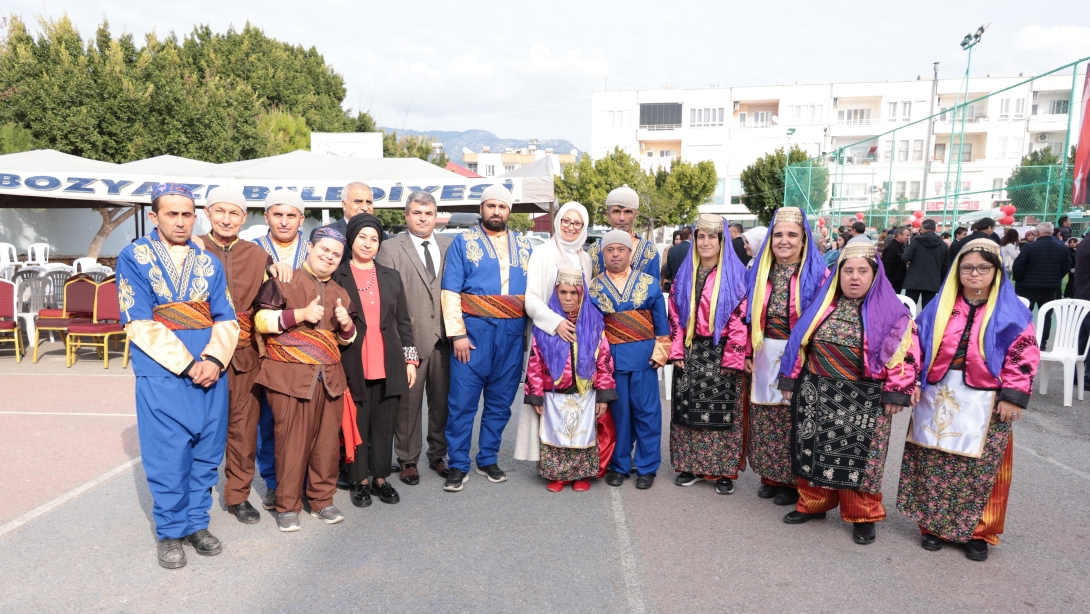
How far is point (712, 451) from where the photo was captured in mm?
4258

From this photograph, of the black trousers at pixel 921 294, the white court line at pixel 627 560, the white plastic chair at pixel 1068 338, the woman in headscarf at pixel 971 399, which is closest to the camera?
the white court line at pixel 627 560

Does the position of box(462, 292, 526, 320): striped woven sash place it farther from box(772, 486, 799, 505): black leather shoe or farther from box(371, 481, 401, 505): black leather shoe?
box(772, 486, 799, 505): black leather shoe

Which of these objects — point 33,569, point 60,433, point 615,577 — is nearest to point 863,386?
point 615,577

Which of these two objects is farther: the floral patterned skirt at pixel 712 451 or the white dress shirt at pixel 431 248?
the white dress shirt at pixel 431 248

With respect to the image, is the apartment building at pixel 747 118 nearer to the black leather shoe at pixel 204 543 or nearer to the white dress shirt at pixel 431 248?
the white dress shirt at pixel 431 248

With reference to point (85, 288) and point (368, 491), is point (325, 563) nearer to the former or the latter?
point (368, 491)

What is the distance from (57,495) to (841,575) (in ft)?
14.4

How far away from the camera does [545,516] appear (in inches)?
154

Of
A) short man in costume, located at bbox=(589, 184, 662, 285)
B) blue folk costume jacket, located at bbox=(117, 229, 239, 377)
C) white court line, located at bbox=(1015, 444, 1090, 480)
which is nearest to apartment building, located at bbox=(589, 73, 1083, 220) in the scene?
white court line, located at bbox=(1015, 444, 1090, 480)

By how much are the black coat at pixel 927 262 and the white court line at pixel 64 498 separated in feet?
32.6

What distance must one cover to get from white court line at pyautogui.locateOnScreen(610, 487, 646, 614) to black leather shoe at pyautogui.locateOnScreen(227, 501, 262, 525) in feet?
6.53

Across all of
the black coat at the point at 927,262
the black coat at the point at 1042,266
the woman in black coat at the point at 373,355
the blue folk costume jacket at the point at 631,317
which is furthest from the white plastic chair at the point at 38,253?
the black coat at the point at 1042,266

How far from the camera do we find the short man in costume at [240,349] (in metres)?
3.68

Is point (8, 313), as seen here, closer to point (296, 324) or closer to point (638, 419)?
point (296, 324)
